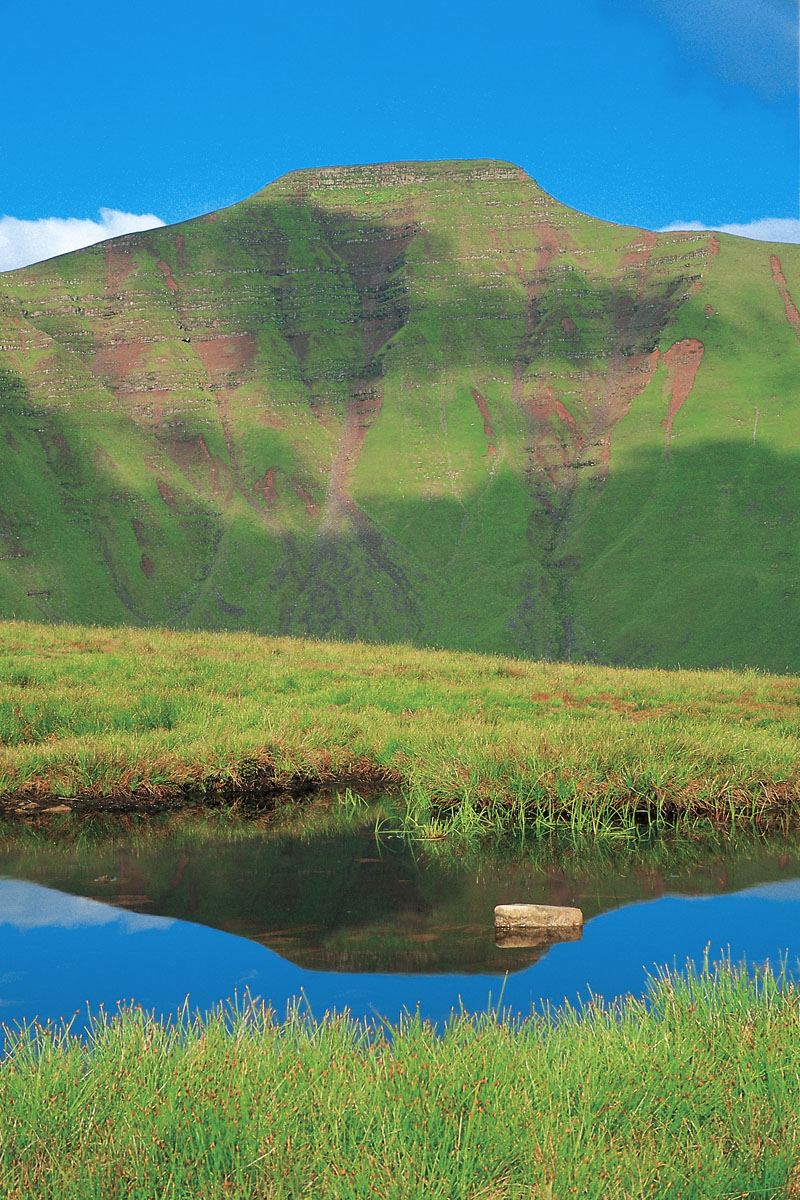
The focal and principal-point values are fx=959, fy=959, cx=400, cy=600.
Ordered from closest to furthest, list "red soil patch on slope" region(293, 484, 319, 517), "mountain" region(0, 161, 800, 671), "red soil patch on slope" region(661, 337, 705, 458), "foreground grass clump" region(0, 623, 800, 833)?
"foreground grass clump" region(0, 623, 800, 833) < "mountain" region(0, 161, 800, 671) < "red soil patch on slope" region(293, 484, 319, 517) < "red soil patch on slope" region(661, 337, 705, 458)

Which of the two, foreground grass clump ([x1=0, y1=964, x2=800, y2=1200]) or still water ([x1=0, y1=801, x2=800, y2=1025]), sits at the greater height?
foreground grass clump ([x1=0, y1=964, x2=800, y2=1200])

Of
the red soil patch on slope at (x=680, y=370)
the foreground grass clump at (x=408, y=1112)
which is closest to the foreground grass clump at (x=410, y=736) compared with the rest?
the foreground grass clump at (x=408, y=1112)

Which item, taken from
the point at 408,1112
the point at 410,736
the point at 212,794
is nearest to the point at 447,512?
the point at 410,736

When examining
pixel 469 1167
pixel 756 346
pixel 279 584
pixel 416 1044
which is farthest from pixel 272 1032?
pixel 756 346

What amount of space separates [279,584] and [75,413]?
58642 millimetres

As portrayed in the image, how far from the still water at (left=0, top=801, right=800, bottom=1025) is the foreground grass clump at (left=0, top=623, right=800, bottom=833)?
106 centimetres

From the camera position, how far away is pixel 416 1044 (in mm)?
6105

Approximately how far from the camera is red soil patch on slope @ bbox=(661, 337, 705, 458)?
189 metres

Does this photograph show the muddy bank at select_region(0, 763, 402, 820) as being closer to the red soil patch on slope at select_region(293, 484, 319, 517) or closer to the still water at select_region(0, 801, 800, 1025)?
the still water at select_region(0, 801, 800, 1025)

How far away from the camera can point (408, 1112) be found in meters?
5.24

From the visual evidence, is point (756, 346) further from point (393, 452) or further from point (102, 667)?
point (102, 667)

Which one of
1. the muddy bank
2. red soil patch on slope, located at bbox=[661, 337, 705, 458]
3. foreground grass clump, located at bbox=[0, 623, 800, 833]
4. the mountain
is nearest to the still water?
the muddy bank

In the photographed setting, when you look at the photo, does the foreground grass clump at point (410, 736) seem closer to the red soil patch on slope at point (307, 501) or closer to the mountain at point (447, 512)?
the mountain at point (447, 512)

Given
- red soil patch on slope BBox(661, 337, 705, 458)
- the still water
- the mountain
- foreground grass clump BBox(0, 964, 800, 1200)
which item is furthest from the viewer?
red soil patch on slope BBox(661, 337, 705, 458)
